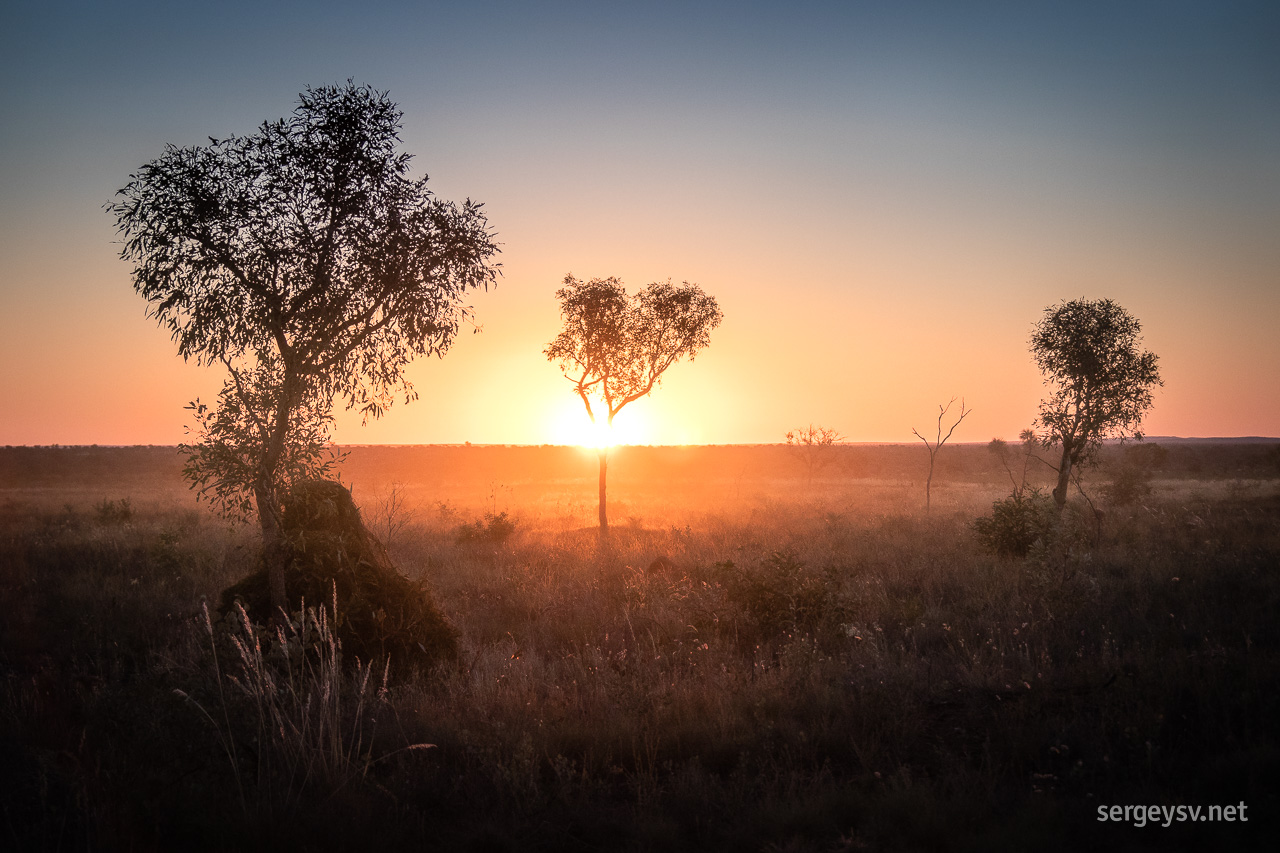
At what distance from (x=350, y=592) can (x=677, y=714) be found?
458 cm

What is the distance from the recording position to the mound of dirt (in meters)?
7.47

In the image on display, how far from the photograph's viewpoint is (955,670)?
6.70 meters

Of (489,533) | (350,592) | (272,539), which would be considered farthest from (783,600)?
(489,533)

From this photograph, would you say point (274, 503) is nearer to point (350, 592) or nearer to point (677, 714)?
point (350, 592)

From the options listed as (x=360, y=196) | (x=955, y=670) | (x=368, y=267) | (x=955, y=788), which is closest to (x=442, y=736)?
(x=955, y=788)

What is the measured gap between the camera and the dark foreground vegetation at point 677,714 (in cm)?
405

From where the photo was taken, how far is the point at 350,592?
7.69 m

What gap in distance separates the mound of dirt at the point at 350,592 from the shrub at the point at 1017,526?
43.8 feet

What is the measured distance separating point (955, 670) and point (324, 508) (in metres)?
8.11

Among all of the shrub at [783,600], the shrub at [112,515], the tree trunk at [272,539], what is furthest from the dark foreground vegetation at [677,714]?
the shrub at [112,515]

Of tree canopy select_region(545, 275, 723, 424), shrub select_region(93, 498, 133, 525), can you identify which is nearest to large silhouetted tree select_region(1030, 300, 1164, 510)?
tree canopy select_region(545, 275, 723, 424)

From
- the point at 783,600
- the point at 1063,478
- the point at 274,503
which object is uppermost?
the point at 274,503

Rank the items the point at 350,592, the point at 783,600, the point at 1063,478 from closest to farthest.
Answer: the point at 350,592 → the point at 783,600 → the point at 1063,478

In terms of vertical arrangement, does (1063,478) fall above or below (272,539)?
above
